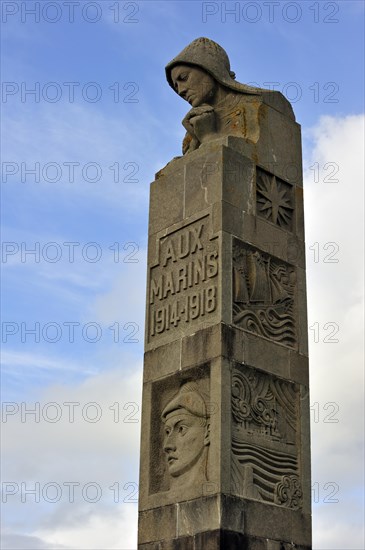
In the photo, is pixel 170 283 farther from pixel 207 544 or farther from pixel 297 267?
pixel 207 544

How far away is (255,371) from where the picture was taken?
44.5 feet

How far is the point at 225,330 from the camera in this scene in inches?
523

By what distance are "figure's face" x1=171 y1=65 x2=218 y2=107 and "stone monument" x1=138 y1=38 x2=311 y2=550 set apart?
0.02 m

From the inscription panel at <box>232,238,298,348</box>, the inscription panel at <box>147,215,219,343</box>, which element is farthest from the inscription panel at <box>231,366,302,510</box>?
the inscription panel at <box>147,215,219,343</box>

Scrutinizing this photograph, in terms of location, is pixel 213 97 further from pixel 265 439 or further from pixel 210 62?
pixel 265 439

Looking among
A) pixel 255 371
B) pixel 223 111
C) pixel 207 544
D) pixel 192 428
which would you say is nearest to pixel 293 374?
pixel 255 371

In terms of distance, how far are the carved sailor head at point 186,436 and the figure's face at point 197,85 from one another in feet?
15.2

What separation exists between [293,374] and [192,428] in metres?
1.79

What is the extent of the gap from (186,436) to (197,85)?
18.2ft

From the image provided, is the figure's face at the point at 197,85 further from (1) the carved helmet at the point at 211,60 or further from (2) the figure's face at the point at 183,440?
(2) the figure's face at the point at 183,440

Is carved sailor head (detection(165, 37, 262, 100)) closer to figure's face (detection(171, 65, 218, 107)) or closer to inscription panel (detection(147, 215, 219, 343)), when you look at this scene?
figure's face (detection(171, 65, 218, 107))

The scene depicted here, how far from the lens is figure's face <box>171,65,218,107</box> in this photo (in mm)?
15555

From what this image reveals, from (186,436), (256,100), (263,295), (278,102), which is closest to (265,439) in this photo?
(186,436)

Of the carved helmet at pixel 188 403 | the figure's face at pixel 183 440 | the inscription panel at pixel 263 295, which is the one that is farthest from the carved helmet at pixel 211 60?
the figure's face at pixel 183 440
